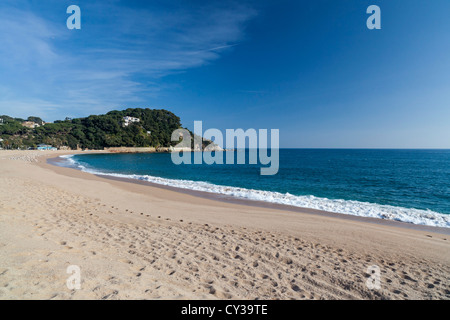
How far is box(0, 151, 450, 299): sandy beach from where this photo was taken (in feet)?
10.9

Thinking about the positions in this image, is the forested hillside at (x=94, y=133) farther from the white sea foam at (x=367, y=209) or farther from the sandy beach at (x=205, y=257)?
the sandy beach at (x=205, y=257)

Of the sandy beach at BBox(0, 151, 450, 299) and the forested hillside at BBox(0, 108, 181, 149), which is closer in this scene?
the sandy beach at BBox(0, 151, 450, 299)

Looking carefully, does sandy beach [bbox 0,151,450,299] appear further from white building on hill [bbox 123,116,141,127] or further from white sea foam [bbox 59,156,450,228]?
white building on hill [bbox 123,116,141,127]

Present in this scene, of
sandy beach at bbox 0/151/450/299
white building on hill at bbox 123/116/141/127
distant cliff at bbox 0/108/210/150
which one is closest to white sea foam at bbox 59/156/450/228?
sandy beach at bbox 0/151/450/299

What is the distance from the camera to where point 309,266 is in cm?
443

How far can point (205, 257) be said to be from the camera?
181 inches

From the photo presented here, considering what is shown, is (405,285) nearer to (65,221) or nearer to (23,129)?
(65,221)

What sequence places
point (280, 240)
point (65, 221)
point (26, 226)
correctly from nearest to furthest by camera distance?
1. point (26, 226)
2. point (280, 240)
3. point (65, 221)

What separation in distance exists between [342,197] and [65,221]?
53.2ft

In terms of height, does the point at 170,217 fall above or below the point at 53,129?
below

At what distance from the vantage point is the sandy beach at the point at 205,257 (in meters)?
3.31

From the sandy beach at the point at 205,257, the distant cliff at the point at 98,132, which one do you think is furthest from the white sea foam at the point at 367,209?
the distant cliff at the point at 98,132

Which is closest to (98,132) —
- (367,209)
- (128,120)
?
(128,120)

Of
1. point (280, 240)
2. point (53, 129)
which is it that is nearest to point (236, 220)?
point (280, 240)
